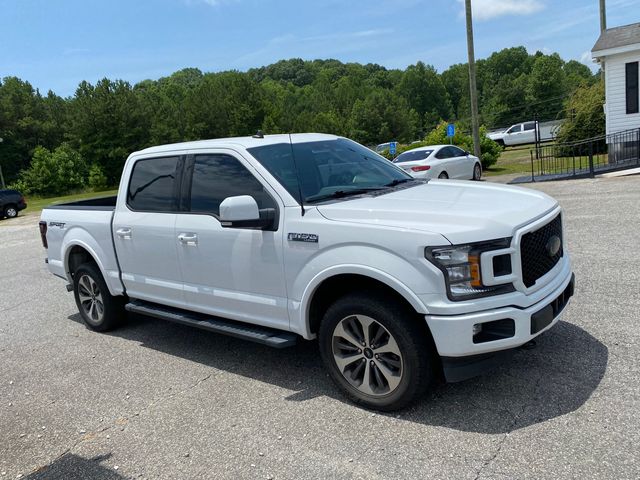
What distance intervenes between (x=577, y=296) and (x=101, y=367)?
4725 millimetres

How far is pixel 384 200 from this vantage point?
4.04 m

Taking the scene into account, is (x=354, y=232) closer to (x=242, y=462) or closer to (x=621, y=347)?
→ (x=242, y=462)

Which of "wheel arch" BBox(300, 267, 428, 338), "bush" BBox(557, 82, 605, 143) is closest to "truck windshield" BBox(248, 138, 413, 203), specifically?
"wheel arch" BBox(300, 267, 428, 338)

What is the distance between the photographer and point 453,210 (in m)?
3.61

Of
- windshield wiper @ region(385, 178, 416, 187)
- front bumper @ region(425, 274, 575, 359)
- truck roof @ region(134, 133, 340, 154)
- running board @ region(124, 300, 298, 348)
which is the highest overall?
truck roof @ region(134, 133, 340, 154)

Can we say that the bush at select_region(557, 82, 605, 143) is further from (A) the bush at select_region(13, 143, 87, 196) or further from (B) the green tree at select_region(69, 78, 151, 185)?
(A) the bush at select_region(13, 143, 87, 196)

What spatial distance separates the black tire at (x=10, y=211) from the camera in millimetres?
28180

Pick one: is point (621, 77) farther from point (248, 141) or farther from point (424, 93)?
point (424, 93)

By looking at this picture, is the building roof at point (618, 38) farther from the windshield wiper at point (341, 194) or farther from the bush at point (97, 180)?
the bush at point (97, 180)

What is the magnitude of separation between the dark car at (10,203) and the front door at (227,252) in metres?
27.3

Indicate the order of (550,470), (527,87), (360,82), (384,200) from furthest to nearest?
1. (360,82)
2. (527,87)
3. (384,200)
4. (550,470)

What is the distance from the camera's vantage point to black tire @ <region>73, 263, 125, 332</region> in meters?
5.99

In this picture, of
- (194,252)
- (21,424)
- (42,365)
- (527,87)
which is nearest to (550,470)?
(194,252)

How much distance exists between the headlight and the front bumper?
5.2 inches
